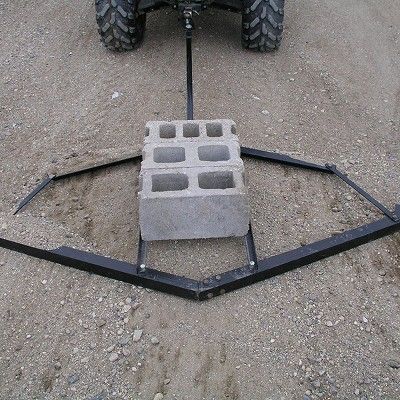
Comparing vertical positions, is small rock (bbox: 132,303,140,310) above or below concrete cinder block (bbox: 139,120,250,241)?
below

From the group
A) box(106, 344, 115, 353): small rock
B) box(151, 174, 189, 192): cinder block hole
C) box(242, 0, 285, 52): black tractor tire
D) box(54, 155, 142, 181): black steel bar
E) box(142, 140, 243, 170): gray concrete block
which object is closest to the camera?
box(106, 344, 115, 353): small rock

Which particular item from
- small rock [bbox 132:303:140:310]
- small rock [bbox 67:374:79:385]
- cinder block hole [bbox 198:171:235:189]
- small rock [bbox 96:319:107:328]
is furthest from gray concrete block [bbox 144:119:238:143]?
small rock [bbox 67:374:79:385]

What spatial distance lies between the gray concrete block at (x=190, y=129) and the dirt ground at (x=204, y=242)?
0.37 meters

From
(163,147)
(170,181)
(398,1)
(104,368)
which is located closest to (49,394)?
(104,368)

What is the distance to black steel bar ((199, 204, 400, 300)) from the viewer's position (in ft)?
8.61

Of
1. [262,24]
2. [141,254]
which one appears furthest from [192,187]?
[262,24]

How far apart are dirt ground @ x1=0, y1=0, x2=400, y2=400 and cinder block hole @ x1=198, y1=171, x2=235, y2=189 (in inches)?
12.2

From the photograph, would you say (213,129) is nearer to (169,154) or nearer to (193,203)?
(169,154)

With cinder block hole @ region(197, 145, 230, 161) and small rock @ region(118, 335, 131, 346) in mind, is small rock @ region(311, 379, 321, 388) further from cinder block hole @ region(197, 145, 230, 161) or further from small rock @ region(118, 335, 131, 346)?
cinder block hole @ region(197, 145, 230, 161)

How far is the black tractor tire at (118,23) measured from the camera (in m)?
4.14

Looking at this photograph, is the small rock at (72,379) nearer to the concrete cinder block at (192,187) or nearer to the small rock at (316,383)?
the concrete cinder block at (192,187)

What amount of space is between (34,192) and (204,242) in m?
1.07

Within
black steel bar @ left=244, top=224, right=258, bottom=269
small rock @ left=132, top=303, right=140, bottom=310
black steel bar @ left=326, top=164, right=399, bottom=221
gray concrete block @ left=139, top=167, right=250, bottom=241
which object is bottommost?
small rock @ left=132, top=303, right=140, bottom=310

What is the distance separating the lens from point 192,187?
8.80 ft
